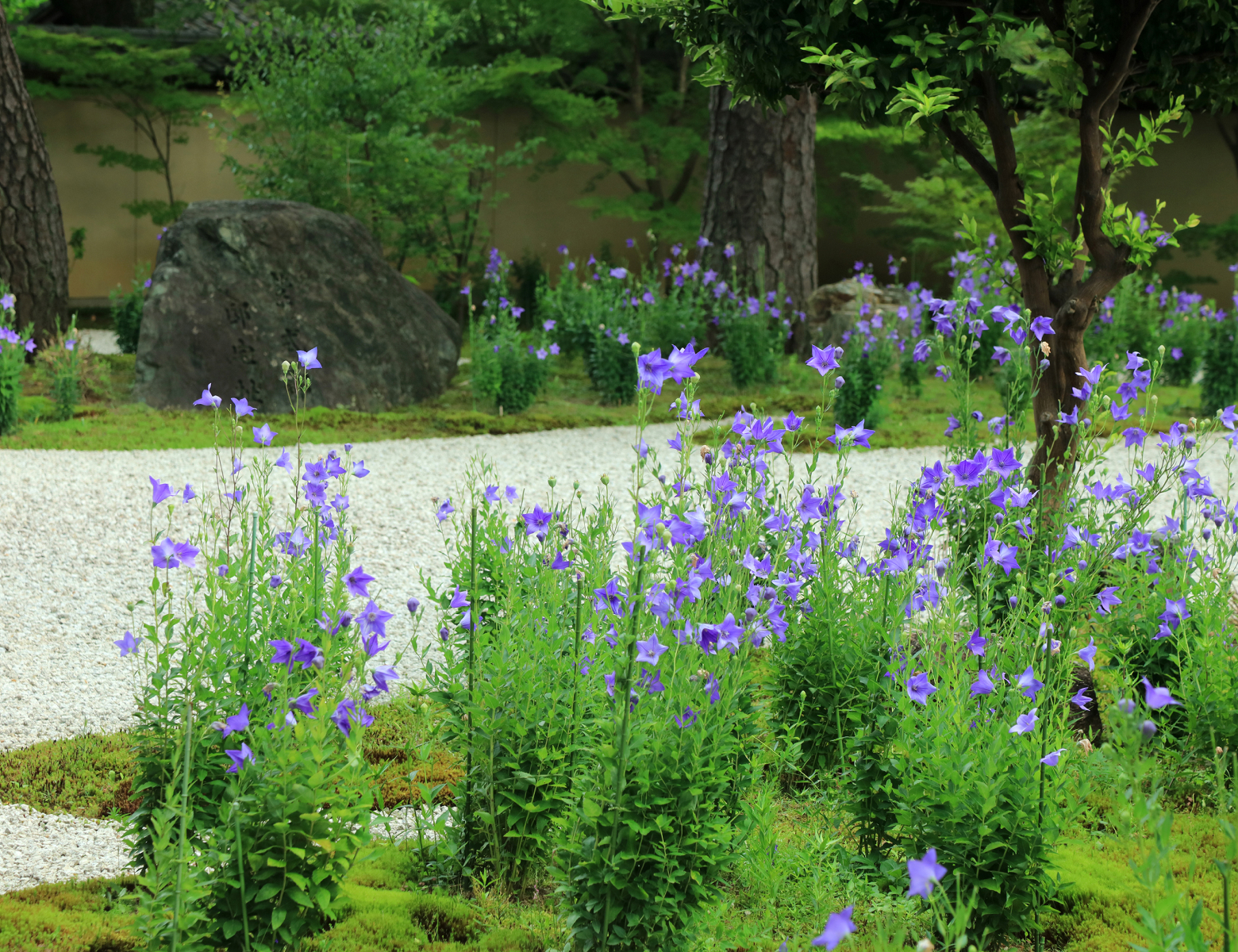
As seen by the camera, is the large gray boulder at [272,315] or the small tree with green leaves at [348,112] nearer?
the large gray boulder at [272,315]

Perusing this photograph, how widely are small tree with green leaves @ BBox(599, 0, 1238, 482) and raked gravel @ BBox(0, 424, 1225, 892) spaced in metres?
1.08

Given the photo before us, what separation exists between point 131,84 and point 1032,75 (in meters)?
13.3

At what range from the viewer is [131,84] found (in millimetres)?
13797

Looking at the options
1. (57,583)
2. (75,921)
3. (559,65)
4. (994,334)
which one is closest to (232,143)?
(559,65)

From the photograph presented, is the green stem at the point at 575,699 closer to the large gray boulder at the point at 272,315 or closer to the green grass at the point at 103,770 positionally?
the green grass at the point at 103,770

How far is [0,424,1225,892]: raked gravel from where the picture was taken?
301cm

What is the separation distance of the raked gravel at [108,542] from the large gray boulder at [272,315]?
3.52 ft

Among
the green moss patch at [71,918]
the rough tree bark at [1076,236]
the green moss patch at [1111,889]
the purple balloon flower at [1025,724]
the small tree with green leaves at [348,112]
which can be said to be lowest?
the green moss patch at [1111,889]

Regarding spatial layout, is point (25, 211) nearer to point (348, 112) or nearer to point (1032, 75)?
point (348, 112)

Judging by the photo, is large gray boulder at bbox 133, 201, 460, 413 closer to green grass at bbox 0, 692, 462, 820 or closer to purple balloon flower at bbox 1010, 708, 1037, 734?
green grass at bbox 0, 692, 462, 820

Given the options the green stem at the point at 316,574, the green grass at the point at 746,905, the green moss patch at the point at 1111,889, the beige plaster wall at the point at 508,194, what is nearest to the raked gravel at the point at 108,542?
the green grass at the point at 746,905

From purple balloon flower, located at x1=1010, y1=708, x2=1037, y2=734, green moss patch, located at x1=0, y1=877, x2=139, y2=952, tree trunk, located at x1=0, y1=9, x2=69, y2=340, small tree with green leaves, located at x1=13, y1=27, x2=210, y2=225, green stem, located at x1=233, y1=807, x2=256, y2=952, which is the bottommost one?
green moss patch, located at x1=0, y1=877, x2=139, y2=952

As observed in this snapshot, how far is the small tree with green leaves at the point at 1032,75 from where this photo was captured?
322 centimetres


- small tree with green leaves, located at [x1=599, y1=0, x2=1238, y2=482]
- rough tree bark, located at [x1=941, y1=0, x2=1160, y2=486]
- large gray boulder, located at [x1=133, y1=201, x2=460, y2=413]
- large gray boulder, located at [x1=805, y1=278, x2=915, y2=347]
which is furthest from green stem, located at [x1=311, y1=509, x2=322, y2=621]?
large gray boulder, located at [x1=805, y1=278, x2=915, y2=347]
